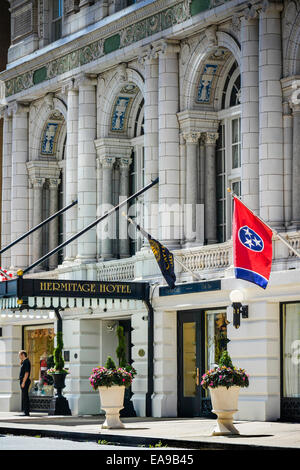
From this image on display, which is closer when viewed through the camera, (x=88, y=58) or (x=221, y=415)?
(x=221, y=415)

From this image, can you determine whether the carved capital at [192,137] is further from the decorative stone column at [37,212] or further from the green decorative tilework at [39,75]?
the decorative stone column at [37,212]

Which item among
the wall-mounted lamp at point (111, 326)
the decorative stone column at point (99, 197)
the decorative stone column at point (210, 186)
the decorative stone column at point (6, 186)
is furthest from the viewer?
the decorative stone column at point (6, 186)

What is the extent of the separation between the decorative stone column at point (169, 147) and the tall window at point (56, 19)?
8847 mm

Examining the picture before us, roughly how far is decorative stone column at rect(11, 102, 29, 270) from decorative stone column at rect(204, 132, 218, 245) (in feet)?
36.7

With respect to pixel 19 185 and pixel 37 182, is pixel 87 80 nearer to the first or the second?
pixel 37 182

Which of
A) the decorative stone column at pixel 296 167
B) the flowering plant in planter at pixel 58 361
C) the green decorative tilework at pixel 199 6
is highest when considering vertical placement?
the green decorative tilework at pixel 199 6

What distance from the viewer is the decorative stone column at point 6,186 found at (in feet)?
161

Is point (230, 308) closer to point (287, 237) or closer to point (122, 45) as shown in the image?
point (287, 237)

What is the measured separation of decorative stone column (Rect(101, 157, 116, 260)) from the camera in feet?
142

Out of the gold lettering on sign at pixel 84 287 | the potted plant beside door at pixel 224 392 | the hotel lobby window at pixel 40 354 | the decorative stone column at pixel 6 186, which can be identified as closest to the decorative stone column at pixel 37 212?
the decorative stone column at pixel 6 186

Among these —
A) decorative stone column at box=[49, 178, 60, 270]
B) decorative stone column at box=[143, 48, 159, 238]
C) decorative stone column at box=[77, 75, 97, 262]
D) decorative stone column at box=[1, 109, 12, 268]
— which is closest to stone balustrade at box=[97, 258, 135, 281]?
decorative stone column at box=[77, 75, 97, 262]

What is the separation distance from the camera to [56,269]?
44.9m

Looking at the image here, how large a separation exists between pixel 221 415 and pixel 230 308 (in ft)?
22.9
